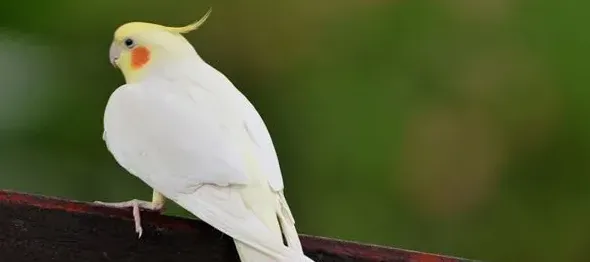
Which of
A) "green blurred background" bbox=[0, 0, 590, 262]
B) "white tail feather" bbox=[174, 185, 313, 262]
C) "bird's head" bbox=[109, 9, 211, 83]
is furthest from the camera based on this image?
"green blurred background" bbox=[0, 0, 590, 262]

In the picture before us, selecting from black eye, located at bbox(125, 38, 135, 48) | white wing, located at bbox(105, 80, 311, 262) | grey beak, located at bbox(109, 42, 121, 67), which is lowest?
white wing, located at bbox(105, 80, 311, 262)

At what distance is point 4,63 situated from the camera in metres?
1.38

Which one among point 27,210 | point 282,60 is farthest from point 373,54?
point 27,210

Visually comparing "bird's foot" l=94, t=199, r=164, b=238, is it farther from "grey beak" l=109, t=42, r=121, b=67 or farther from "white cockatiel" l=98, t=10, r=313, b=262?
"grey beak" l=109, t=42, r=121, b=67

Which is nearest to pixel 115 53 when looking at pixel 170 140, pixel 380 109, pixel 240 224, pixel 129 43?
pixel 129 43

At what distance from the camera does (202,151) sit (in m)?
0.75

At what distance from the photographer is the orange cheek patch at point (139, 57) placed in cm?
88

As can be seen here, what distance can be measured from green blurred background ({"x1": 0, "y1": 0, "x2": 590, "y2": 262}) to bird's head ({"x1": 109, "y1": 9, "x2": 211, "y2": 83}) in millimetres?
446

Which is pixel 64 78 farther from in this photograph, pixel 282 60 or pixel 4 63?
pixel 282 60

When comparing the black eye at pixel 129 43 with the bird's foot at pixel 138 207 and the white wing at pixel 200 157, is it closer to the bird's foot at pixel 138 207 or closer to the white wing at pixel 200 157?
the white wing at pixel 200 157

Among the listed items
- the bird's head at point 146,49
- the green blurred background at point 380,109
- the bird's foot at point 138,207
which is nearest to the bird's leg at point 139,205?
the bird's foot at point 138,207

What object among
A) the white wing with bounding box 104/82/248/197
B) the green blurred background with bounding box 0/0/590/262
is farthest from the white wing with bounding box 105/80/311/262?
the green blurred background with bounding box 0/0/590/262

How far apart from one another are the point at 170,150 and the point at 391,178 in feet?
2.04

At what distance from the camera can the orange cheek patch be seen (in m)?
0.88
